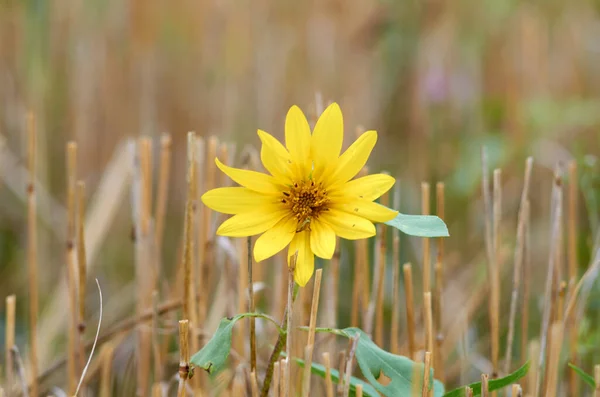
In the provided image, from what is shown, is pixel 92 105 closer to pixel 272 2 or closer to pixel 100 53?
pixel 100 53

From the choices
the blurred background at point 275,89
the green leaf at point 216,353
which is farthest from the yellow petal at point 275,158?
the blurred background at point 275,89

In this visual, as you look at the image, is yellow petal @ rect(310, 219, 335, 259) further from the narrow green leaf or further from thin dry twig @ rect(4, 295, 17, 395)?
thin dry twig @ rect(4, 295, 17, 395)

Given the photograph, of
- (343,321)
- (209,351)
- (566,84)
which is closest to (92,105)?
(343,321)

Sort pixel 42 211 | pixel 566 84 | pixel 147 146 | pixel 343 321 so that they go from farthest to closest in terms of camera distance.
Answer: pixel 566 84 < pixel 42 211 < pixel 343 321 < pixel 147 146

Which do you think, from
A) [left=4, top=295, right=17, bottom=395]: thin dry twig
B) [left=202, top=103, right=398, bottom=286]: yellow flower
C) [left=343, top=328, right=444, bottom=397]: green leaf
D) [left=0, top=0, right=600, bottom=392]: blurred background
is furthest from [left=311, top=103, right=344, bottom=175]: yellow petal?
[left=0, top=0, right=600, bottom=392]: blurred background

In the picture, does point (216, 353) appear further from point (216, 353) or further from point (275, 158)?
point (275, 158)
